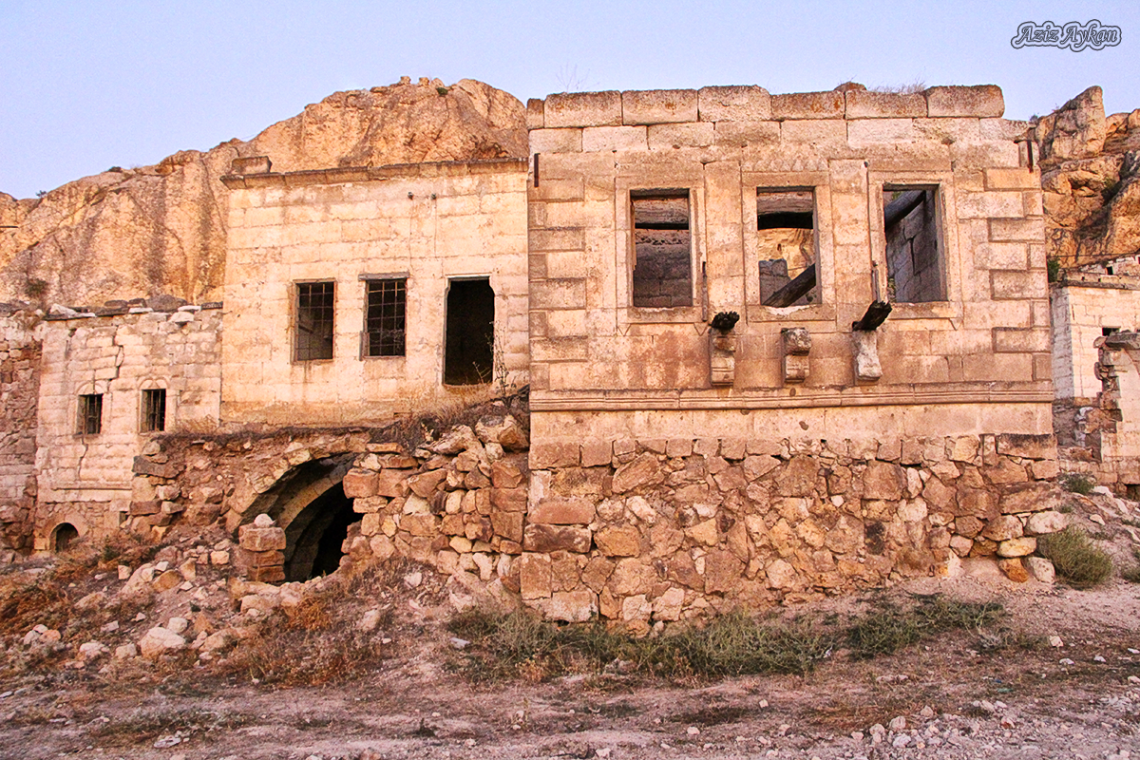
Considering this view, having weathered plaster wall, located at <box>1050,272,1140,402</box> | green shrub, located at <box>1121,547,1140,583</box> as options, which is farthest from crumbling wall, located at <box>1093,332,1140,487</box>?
green shrub, located at <box>1121,547,1140,583</box>

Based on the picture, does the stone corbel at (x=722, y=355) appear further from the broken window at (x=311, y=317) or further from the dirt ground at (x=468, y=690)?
the broken window at (x=311, y=317)

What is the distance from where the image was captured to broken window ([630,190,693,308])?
825 cm

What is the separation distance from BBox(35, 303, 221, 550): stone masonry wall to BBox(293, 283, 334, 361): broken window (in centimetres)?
173

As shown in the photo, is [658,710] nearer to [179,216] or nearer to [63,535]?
[63,535]

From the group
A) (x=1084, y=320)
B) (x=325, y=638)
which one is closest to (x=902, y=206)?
(x=325, y=638)

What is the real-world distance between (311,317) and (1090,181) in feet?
89.8

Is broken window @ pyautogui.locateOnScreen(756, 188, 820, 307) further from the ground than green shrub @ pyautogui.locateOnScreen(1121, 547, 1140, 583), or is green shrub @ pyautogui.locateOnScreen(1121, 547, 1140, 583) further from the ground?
broken window @ pyautogui.locateOnScreen(756, 188, 820, 307)

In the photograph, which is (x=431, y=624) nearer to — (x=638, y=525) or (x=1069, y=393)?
(x=638, y=525)

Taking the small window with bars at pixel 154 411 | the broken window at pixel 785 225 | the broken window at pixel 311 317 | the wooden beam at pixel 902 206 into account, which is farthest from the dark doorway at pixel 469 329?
the wooden beam at pixel 902 206

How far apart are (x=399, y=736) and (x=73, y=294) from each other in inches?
894

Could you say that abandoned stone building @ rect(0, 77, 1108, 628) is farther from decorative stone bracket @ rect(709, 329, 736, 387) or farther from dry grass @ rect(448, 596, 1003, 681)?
dry grass @ rect(448, 596, 1003, 681)

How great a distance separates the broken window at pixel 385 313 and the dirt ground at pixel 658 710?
657 cm

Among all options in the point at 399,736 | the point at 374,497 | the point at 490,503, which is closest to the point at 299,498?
the point at 374,497

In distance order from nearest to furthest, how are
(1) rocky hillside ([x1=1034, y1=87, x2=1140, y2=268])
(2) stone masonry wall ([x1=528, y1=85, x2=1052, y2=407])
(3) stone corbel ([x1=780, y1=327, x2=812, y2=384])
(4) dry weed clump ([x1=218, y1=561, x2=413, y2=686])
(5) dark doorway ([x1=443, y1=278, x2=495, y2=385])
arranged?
1. (4) dry weed clump ([x1=218, y1=561, x2=413, y2=686])
2. (3) stone corbel ([x1=780, y1=327, x2=812, y2=384])
3. (2) stone masonry wall ([x1=528, y1=85, x2=1052, y2=407])
4. (5) dark doorway ([x1=443, y1=278, x2=495, y2=385])
5. (1) rocky hillside ([x1=1034, y1=87, x2=1140, y2=268])
